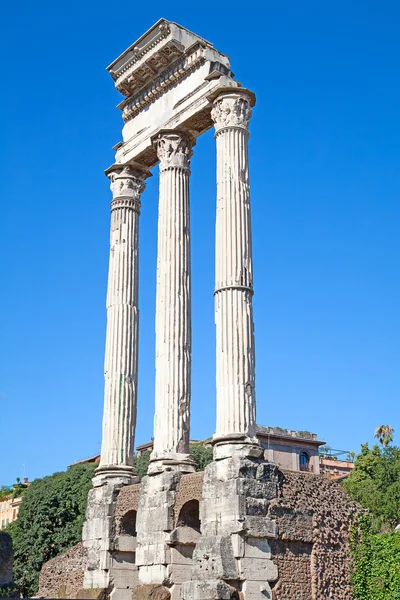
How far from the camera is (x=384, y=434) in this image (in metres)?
59.2

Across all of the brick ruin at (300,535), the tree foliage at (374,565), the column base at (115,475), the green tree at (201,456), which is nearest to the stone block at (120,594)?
the brick ruin at (300,535)

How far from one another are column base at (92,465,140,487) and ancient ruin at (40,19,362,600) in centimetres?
4

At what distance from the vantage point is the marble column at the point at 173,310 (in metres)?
19.6

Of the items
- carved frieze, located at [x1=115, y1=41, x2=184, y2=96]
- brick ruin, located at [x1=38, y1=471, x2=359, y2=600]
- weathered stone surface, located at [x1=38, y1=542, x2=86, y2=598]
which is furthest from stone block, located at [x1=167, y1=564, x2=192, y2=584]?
carved frieze, located at [x1=115, y1=41, x2=184, y2=96]

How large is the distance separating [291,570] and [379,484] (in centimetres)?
2862

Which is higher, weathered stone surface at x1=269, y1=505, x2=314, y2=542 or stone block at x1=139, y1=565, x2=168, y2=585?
weathered stone surface at x1=269, y1=505, x2=314, y2=542

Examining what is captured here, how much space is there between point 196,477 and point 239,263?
4.95 meters

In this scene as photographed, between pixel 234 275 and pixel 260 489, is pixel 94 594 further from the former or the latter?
pixel 234 275

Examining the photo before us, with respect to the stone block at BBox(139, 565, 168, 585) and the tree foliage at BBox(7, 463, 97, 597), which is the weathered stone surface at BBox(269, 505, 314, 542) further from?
the tree foliage at BBox(7, 463, 97, 597)

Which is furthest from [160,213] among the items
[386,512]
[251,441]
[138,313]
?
[386,512]

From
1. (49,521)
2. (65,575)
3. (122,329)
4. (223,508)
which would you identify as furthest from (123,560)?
(49,521)

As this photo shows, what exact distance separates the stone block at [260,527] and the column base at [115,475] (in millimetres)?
5665

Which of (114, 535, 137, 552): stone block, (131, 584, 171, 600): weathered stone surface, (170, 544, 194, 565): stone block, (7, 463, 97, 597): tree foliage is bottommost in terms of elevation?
(131, 584, 171, 600): weathered stone surface

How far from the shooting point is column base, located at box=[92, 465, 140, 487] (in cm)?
2128
